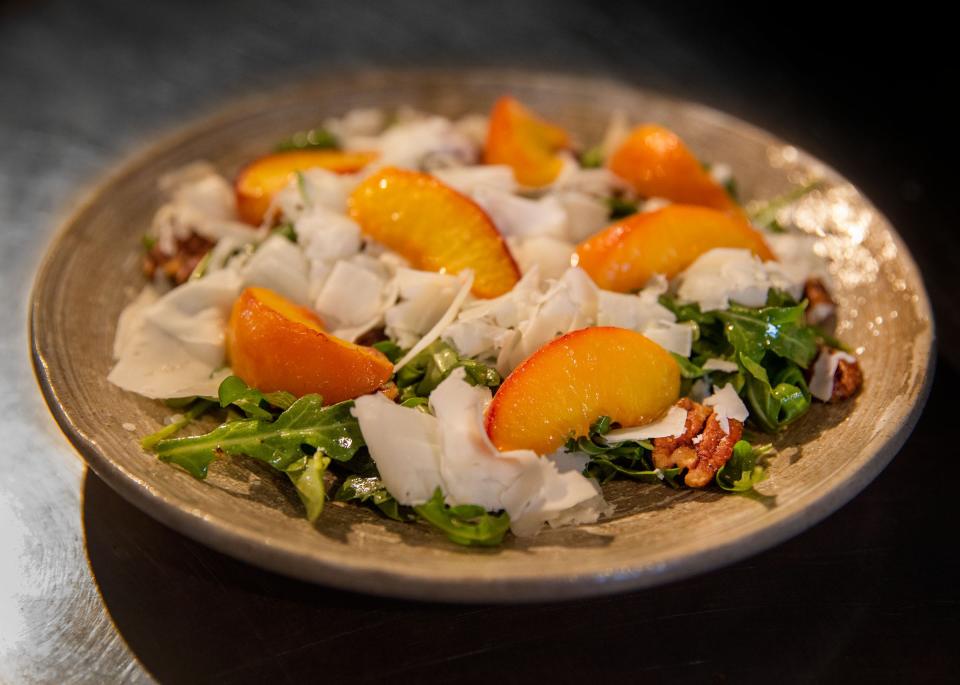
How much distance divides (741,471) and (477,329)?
0.63 meters

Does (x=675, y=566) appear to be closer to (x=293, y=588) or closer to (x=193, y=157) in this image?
(x=293, y=588)

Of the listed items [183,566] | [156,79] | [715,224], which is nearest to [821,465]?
[715,224]

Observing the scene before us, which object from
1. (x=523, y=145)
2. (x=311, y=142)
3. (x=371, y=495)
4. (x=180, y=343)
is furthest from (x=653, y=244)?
(x=311, y=142)

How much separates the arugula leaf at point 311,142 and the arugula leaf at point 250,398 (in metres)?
1.18

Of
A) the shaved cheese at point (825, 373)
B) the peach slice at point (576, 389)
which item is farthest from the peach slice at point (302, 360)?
the shaved cheese at point (825, 373)

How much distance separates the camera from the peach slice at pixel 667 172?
2537 mm

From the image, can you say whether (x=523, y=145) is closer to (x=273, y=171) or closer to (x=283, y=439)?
(x=273, y=171)

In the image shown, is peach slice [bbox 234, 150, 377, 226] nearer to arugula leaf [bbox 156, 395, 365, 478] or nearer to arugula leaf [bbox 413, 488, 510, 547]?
arugula leaf [bbox 156, 395, 365, 478]

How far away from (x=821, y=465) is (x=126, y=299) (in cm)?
173

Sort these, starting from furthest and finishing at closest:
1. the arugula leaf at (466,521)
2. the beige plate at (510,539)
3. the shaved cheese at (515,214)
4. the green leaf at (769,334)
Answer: the shaved cheese at (515,214) → the green leaf at (769,334) → the arugula leaf at (466,521) → the beige plate at (510,539)

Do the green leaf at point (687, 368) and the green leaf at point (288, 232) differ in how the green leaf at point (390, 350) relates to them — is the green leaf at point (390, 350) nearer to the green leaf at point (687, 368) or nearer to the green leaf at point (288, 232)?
the green leaf at point (288, 232)

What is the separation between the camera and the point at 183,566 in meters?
1.81

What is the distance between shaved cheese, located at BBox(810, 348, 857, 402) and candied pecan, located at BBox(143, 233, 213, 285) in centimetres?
159

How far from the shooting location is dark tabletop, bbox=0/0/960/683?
165cm
